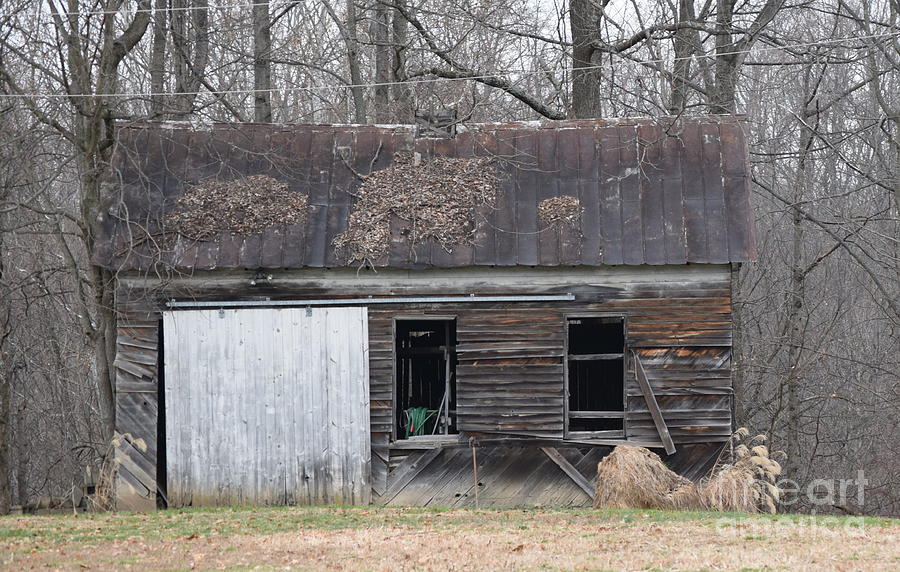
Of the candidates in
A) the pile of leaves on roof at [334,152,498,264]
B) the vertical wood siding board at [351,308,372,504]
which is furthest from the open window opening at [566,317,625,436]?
the vertical wood siding board at [351,308,372,504]

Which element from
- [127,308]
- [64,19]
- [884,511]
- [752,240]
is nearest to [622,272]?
[752,240]

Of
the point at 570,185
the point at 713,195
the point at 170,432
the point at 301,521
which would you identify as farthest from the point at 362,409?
the point at 713,195

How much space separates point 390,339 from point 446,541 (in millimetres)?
4555

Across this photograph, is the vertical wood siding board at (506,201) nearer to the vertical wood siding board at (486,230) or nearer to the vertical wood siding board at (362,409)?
the vertical wood siding board at (486,230)

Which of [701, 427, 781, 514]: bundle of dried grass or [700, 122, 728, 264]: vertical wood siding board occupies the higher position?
[700, 122, 728, 264]: vertical wood siding board

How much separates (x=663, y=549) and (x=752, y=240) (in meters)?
5.85

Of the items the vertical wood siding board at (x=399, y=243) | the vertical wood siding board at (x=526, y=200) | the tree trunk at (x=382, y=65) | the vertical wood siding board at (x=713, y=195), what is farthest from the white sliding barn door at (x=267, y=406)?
the tree trunk at (x=382, y=65)

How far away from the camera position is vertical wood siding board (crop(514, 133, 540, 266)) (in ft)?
45.9

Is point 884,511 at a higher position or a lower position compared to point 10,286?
lower

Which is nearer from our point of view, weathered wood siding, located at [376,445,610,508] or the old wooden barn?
the old wooden barn

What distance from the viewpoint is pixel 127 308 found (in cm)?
1405

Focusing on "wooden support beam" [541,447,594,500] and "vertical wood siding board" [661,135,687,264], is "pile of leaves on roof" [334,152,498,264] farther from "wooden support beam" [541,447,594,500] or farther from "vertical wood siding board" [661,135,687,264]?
"wooden support beam" [541,447,594,500]

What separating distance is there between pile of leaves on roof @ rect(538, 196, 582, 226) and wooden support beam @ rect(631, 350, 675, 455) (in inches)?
81.5

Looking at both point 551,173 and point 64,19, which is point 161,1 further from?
point 551,173
